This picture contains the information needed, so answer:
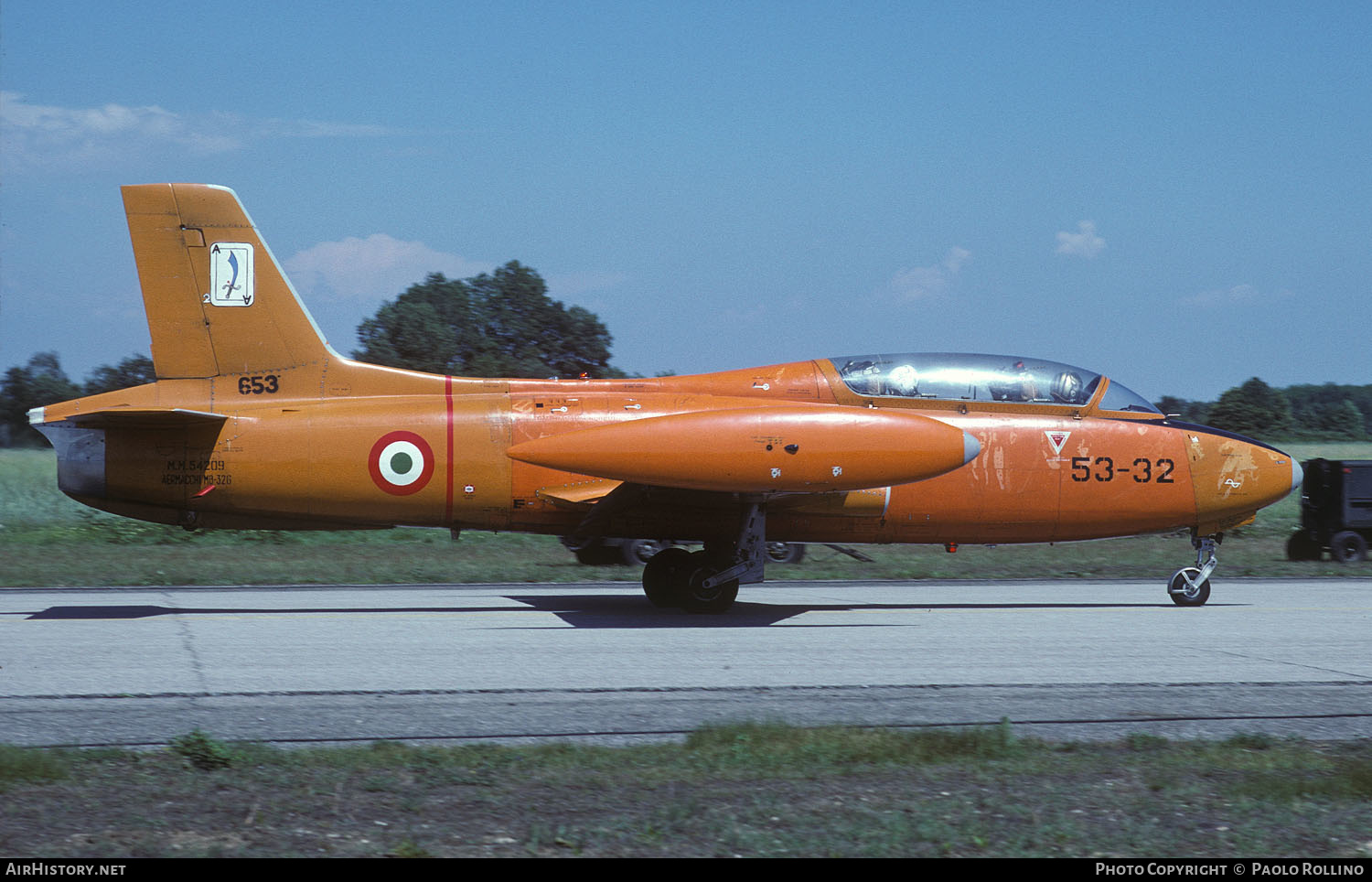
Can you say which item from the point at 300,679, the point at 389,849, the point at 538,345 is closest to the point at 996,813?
the point at 389,849

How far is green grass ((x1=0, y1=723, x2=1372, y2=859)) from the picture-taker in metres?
4.80

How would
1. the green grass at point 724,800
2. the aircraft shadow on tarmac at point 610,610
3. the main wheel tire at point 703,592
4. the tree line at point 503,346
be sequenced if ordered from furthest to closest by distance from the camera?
the tree line at point 503,346, the main wheel tire at point 703,592, the aircraft shadow on tarmac at point 610,610, the green grass at point 724,800

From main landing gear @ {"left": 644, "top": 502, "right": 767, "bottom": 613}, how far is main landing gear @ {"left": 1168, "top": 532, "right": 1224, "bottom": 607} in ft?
17.2

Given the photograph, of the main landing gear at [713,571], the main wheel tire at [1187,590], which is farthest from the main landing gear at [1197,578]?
the main landing gear at [713,571]

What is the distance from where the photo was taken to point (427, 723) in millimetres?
7414

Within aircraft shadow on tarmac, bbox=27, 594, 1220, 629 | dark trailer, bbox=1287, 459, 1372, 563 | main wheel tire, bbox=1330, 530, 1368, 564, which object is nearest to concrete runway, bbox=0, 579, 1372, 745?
aircraft shadow on tarmac, bbox=27, 594, 1220, 629

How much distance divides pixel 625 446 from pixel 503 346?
41614 millimetres

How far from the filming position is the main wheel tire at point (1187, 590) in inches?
581

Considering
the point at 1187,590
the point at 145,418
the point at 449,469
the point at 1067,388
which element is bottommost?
the point at 1187,590

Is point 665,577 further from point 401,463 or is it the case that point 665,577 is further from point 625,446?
point 401,463

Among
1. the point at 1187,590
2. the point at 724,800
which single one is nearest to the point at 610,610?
the point at 1187,590

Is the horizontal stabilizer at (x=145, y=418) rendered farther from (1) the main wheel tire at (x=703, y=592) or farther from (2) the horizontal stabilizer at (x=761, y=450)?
(1) the main wheel tire at (x=703, y=592)

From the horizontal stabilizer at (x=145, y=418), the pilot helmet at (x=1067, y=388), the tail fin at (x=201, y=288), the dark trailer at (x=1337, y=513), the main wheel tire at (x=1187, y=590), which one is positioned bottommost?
the main wheel tire at (x=1187, y=590)

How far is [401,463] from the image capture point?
12.8 meters
